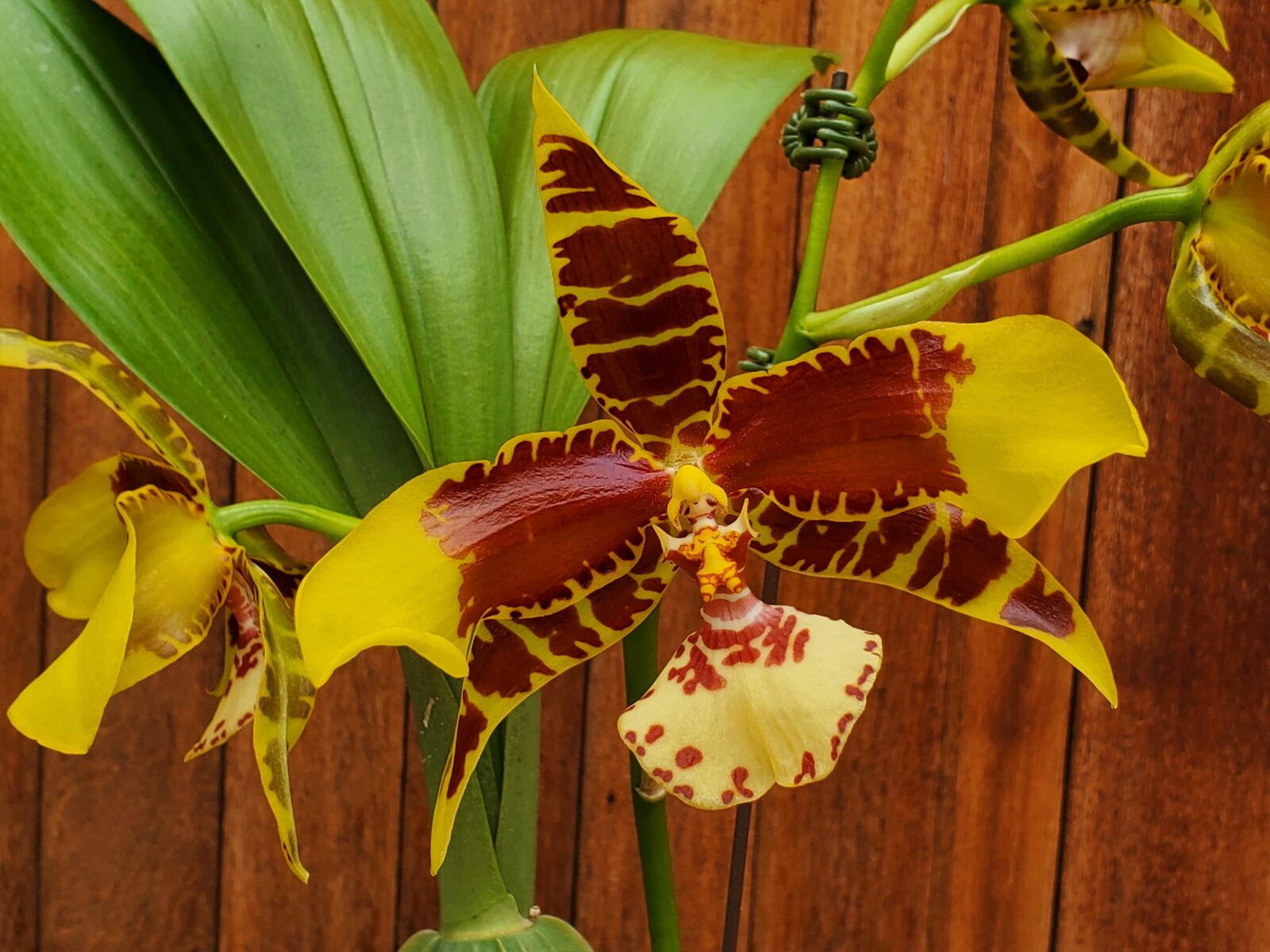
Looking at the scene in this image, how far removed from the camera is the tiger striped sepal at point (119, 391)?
38 cm

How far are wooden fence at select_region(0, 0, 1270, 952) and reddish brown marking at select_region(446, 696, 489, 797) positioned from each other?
50 centimetres

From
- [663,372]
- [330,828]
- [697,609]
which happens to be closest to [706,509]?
[663,372]

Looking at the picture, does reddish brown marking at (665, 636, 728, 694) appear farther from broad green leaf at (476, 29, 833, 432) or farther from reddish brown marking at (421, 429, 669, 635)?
broad green leaf at (476, 29, 833, 432)

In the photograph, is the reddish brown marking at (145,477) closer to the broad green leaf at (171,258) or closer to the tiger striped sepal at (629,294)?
the broad green leaf at (171,258)

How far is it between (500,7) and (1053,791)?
2.68 feet

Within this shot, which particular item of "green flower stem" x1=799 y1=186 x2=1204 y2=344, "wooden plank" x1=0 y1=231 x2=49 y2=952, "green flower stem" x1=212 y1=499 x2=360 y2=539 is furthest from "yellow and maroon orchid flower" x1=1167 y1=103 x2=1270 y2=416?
"wooden plank" x1=0 y1=231 x2=49 y2=952

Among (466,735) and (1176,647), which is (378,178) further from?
(1176,647)

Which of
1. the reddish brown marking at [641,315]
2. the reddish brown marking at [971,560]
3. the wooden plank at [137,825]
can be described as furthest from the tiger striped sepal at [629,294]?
the wooden plank at [137,825]

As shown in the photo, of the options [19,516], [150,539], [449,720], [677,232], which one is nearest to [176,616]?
[150,539]

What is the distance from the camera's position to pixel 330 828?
0.88 metres

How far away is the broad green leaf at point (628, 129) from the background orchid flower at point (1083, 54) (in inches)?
3.3

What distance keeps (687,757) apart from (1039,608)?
0.47ft

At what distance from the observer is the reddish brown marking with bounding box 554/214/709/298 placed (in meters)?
0.34

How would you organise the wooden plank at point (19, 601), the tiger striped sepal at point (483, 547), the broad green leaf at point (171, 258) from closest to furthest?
1. the tiger striped sepal at point (483, 547)
2. the broad green leaf at point (171, 258)
3. the wooden plank at point (19, 601)
